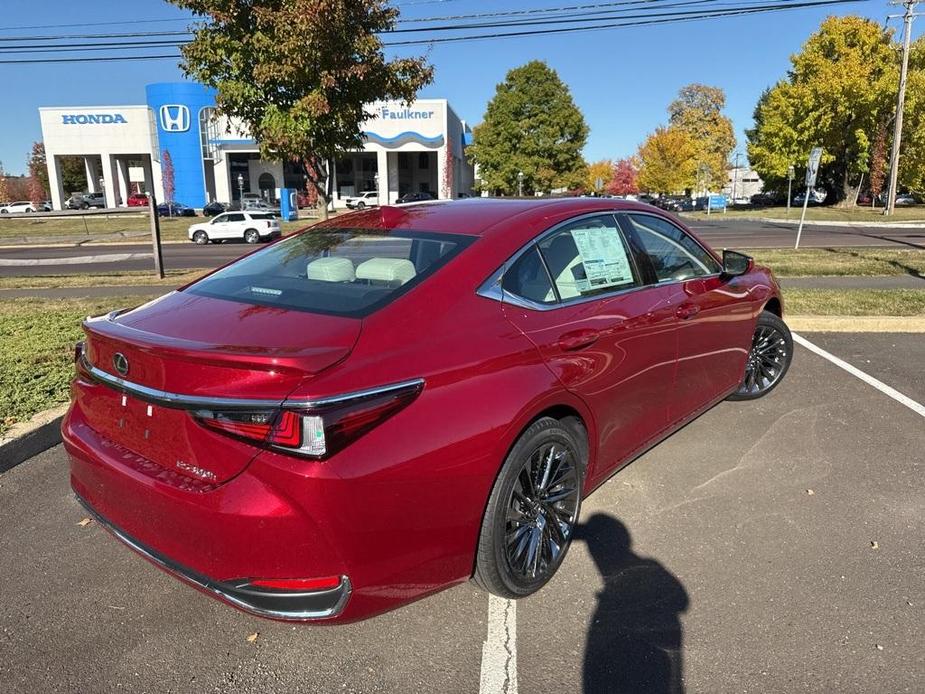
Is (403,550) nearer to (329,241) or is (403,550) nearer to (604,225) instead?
(329,241)

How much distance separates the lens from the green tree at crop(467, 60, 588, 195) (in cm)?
5869

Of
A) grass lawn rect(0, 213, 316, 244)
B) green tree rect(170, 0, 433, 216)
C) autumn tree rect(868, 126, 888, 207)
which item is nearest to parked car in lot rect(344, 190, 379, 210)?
grass lawn rect(0, 213, 316, 244)

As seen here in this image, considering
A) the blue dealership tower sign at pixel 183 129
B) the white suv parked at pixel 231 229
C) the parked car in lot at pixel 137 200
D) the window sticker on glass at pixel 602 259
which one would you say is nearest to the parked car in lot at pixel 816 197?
the white suv parked at pixel 231 229

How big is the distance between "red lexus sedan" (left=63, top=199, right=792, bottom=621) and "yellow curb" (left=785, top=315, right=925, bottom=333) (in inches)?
190

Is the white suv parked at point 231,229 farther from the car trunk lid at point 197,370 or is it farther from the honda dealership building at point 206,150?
the car trunk lid at point 197,370

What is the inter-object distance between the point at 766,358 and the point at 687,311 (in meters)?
1.84

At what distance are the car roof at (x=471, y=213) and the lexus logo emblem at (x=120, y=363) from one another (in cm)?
135

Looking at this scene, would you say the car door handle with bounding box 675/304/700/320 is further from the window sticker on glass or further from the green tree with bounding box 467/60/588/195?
the green tree with bounding box 467/60/588/195

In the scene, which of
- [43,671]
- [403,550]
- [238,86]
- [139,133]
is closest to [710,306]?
[403,550]

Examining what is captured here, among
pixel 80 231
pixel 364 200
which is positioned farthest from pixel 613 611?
pixel 364 200

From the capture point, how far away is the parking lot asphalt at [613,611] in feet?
7.85

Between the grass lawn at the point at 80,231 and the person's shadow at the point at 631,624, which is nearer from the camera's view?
the person's shadow at the point at 631,624

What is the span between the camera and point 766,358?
5227mm

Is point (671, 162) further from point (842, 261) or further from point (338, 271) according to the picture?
point (338, 271)
